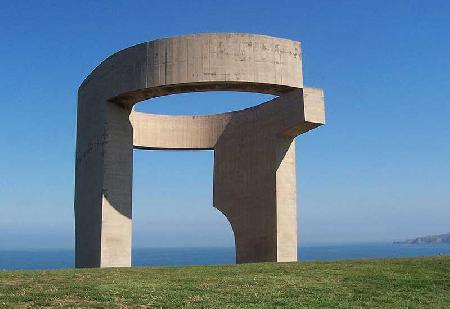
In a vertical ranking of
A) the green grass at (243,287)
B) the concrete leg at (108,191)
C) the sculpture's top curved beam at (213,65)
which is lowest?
the green grass at (243,287)

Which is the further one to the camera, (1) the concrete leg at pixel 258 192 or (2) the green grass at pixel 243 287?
(1) the concrete leg at pixel 258 192

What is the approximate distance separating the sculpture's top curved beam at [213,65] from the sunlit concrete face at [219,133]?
32 mm

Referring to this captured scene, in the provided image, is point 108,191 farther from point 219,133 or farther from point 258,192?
point 219,133

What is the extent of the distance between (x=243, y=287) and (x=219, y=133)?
15.9 m

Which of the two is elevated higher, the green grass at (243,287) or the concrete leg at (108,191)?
the concrete leg at (108,191)

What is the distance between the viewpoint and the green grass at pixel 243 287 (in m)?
9.30

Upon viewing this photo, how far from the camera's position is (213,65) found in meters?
18.7

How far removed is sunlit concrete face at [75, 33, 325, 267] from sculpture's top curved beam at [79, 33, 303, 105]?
3 cm

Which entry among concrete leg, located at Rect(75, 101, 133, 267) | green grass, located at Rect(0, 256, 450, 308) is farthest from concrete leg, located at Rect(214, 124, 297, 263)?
green grass, located at Rect(0, 256, 450, 308)

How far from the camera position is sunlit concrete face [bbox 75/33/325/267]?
18922mm

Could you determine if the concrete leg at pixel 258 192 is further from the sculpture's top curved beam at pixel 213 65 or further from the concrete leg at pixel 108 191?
the concrete leg at pixel 108 191

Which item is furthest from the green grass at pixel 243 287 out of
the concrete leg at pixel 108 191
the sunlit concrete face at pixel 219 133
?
the sunlit concrete face at pixel 219 133

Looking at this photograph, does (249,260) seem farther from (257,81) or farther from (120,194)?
(257,81)

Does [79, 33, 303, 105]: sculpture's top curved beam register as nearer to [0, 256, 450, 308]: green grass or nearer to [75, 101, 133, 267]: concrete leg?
[75, 101, 133, 267]: concrete leg
